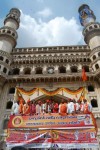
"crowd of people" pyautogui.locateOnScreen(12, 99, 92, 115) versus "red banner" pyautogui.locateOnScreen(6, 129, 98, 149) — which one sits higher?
"crowd of people" pyautogui.locateOnScreen(12, 99, 92, 115)

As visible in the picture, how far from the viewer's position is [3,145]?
691 inches

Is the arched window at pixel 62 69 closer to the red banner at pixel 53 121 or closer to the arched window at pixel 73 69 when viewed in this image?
the arched window at pixel 73 69

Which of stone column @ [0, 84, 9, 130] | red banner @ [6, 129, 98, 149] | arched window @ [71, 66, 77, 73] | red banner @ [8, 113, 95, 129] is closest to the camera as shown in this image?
red banner @ [6, 129, 98, 149]

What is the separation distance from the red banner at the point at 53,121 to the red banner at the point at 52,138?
1.17 ft

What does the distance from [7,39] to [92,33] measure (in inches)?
388

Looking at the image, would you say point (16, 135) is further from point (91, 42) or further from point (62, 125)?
point (91, 42)

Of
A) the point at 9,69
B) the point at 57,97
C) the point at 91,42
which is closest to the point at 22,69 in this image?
the point at 9,69

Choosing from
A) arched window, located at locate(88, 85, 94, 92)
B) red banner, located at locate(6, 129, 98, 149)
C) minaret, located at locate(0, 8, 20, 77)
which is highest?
minaret, located at locate(0, 8, 20, 77)

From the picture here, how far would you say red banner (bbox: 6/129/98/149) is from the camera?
567 inches

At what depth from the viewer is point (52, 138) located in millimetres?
14812

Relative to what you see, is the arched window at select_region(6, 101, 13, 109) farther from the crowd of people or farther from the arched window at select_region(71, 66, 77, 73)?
the arched window at select_region(71, 66, 77, 73)

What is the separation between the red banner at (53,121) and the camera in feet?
50.4

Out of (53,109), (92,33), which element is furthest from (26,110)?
(92,33)

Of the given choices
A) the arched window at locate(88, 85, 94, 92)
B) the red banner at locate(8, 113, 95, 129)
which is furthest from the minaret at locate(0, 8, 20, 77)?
the arched window at locate(88, 85, 94, 92)
